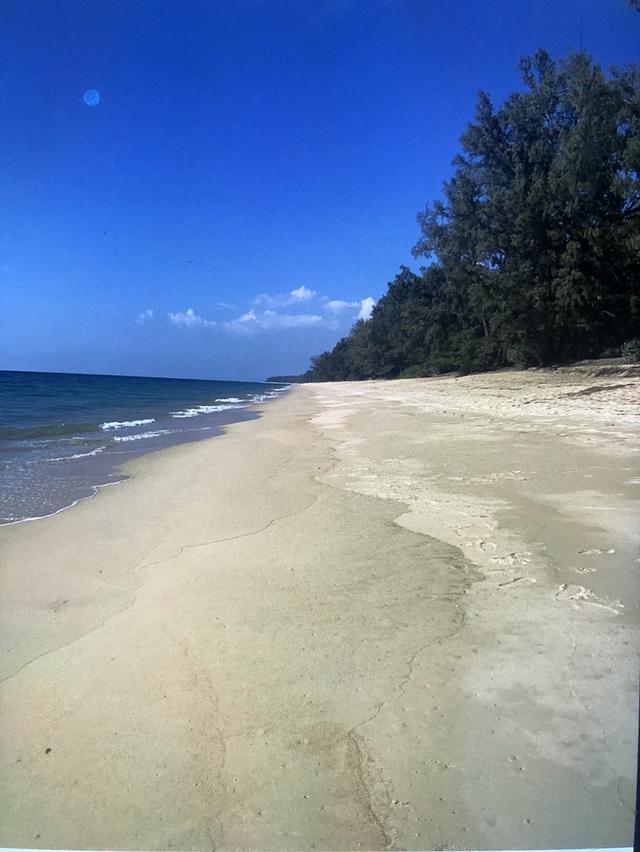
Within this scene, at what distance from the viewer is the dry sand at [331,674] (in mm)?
2043

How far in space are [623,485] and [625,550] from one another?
2130 mm

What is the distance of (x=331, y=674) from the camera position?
2945 mm

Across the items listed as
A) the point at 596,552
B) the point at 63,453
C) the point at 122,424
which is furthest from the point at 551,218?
the point at 596,552

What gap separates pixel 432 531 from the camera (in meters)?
5.06

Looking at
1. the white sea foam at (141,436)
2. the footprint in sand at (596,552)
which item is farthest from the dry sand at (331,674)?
the white sea foam at (141,436)

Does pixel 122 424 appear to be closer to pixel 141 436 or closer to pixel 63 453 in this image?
pixel 141 436

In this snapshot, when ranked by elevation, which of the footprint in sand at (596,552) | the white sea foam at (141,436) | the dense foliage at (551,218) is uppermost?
the dense foliage at (551,218)

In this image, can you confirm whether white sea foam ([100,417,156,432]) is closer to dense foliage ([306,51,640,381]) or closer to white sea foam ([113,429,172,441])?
white sea foam ([113,429,172,441])

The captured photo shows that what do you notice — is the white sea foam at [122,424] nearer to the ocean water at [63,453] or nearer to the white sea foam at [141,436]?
the ocean water at [63,453]

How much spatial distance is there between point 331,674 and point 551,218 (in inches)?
1354

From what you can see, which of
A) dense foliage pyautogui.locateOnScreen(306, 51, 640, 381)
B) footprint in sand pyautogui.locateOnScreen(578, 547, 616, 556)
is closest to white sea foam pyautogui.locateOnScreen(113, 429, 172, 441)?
footprint in sand pyautogui.locateOnScreen(578, 547, 616, 556)

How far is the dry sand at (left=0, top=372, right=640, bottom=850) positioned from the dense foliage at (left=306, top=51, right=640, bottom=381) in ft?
81.0

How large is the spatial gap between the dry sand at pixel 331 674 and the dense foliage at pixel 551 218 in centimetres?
2468

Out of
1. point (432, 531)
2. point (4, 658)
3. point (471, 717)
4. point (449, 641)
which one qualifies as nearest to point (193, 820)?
point (471, 717)
